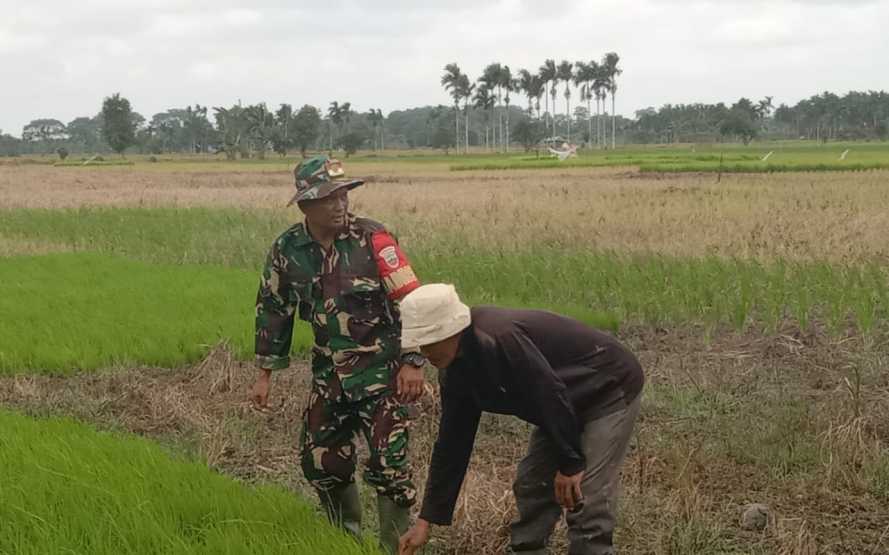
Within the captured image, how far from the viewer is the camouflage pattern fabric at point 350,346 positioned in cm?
338

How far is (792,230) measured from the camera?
11.8m

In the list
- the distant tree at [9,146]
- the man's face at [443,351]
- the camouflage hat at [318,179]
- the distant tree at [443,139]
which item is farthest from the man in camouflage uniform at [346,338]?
the distant tree at [9,146]

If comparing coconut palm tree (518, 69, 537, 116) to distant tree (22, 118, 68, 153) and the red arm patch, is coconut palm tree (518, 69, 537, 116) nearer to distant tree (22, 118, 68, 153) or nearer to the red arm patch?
distant tree (22, 118, 68, 153)

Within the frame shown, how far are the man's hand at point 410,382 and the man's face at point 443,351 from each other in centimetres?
44

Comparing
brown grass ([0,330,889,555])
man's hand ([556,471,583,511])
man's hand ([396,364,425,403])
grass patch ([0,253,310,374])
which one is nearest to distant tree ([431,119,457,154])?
grass patch ([0,253,310,374])

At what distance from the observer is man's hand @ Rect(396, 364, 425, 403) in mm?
3188

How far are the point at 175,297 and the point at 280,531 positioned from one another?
235 inches

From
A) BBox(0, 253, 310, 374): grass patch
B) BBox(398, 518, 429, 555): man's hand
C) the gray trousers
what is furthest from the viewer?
BBox(0, 253, 310, 374): grass patch

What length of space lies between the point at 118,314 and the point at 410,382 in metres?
5.35

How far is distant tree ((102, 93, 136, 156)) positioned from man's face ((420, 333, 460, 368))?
260 feet

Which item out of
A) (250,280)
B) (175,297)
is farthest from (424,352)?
(250,280)

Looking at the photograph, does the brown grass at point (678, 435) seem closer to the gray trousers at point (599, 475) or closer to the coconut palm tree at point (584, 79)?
the gray trousers at point (599, 475)

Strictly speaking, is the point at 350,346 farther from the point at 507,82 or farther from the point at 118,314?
the point at 507,82

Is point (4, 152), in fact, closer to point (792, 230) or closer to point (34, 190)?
point (34, 190)
